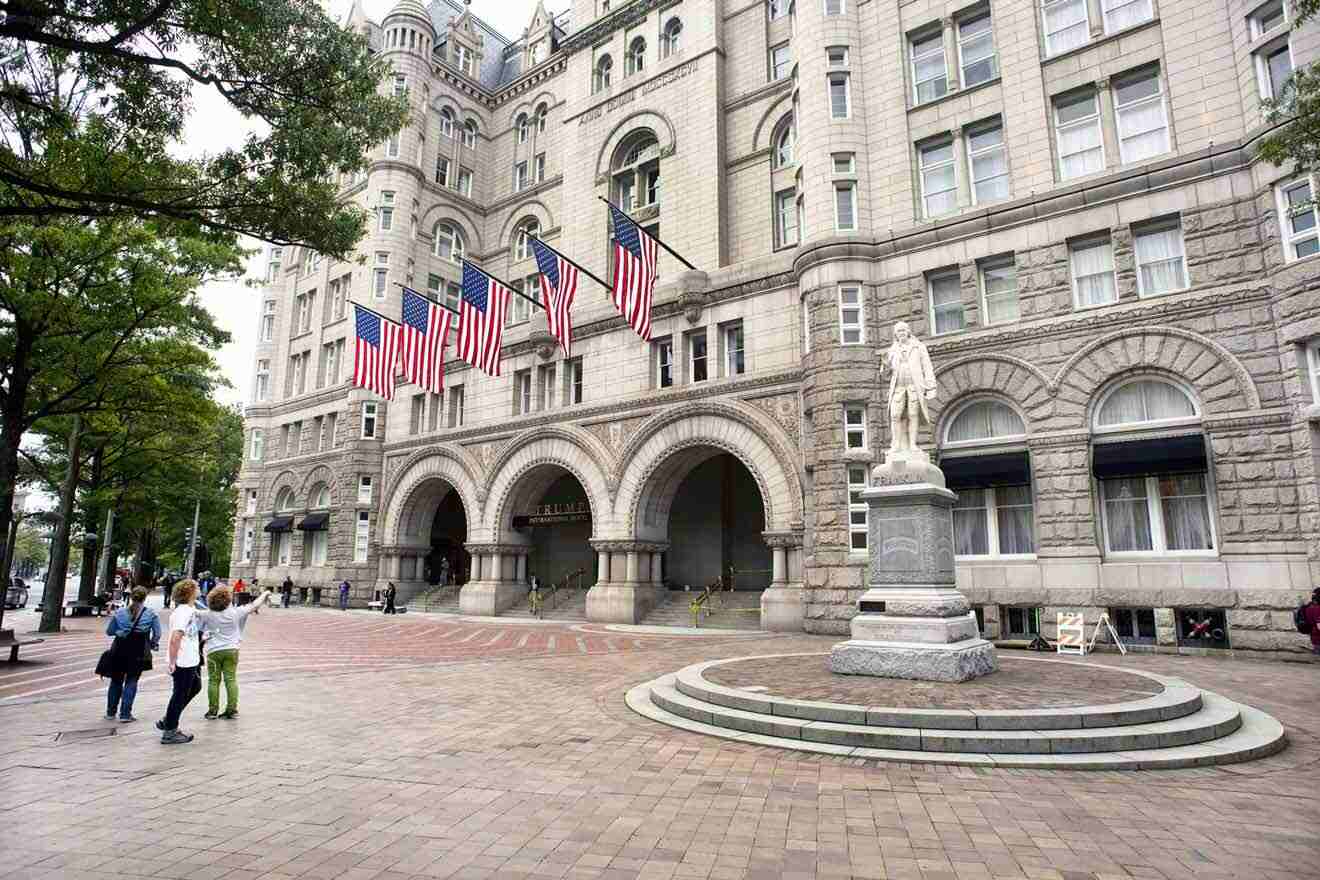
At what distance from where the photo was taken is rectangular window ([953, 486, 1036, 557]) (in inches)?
772

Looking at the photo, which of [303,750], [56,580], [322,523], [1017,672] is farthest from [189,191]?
[322,523]

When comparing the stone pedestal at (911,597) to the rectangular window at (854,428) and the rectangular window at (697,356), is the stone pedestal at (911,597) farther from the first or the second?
the rectangular window at (697,356)

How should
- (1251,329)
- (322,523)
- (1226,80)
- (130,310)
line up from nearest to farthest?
(1251,329) < (1226,80) < (130,310) < (322,523)

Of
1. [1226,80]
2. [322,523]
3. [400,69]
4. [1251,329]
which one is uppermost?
[400,69]

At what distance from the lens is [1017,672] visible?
1192cm

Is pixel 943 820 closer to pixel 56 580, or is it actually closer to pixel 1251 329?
pixel 1251 329

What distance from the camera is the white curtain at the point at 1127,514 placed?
18.1 metres

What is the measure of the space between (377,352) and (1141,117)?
26.3 meters

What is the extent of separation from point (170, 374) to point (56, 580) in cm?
793

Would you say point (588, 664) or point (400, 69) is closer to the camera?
point (588, 664)

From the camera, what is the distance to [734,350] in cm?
2661

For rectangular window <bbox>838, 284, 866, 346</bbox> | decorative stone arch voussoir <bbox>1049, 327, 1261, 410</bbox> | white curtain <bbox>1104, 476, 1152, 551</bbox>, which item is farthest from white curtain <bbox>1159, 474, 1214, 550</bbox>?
Answer: rectangular window <bbox>838, 284, 866, 346</bbox>

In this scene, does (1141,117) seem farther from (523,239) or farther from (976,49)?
(523,239)

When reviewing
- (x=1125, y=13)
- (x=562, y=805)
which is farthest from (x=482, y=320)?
(x=562, y=805)
